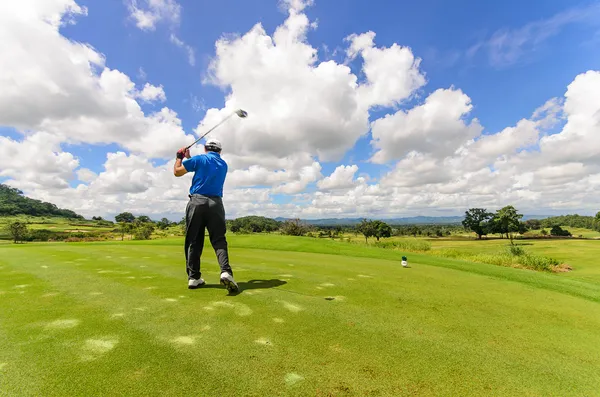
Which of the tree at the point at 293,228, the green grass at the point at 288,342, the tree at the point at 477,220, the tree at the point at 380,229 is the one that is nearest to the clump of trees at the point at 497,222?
the tree at the point at 477,220

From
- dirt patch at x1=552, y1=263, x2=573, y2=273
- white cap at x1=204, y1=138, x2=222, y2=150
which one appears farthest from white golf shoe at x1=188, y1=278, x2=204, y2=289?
dirt patch at x1=552, y1=263, x2=573, y2=273

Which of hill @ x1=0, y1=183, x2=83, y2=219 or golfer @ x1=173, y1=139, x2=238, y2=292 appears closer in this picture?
golfer @ x1=173, y1=139, x2=238, y2=292

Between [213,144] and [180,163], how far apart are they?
84cm

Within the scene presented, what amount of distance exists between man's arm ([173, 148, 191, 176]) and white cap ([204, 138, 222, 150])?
0.52 metres

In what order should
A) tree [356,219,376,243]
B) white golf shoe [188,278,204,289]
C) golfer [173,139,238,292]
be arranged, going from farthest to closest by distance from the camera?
tree [356,219,376,243] → golfer [173,139,238,292] → white golf shoe [188,278,204,289]

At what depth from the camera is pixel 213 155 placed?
6406mm

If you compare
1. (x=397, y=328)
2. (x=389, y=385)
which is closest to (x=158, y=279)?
(x=397, y=328)

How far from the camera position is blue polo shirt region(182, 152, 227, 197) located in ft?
20.0

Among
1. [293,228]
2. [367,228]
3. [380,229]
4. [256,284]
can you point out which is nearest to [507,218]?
[380,229]

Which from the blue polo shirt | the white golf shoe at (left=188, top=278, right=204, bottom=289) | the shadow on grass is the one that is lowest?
the shadow on grass

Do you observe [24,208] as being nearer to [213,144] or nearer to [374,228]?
[374,228]

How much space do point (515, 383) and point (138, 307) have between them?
4661mm

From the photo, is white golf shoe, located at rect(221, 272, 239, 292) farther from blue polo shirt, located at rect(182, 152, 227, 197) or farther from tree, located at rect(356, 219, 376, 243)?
tree, located at rect(356, 219, 376, 243)

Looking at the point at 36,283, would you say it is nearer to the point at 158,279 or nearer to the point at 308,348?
the point at 158,279
